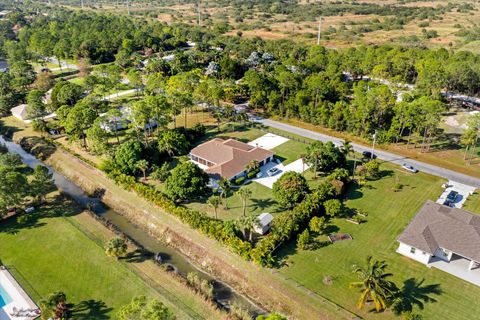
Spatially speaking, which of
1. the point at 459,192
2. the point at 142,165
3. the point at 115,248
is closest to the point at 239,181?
the point at 142,165

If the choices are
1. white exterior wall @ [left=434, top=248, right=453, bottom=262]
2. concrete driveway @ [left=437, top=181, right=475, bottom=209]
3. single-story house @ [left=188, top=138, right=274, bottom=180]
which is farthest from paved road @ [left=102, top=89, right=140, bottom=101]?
white exterior wall @ [left=434, top=248, right=453, bottom=262]

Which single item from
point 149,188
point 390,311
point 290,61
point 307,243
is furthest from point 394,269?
point 290,61

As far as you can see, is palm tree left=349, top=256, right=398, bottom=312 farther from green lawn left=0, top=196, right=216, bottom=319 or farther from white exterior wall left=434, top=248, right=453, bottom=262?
green lawn left=0, top=196, right=216, bottom=319

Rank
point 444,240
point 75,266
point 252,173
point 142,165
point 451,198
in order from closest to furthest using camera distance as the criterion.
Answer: point 444,240 → point 75,266 → point 451,198 → point 142,165 → point 252,173

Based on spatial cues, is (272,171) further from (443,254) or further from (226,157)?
(443,254)

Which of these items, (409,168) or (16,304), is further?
(409,168)

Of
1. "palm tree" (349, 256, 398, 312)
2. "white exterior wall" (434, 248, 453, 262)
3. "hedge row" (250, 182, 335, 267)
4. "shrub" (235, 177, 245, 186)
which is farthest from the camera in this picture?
"shrub" (235, 177, 245, 186)
